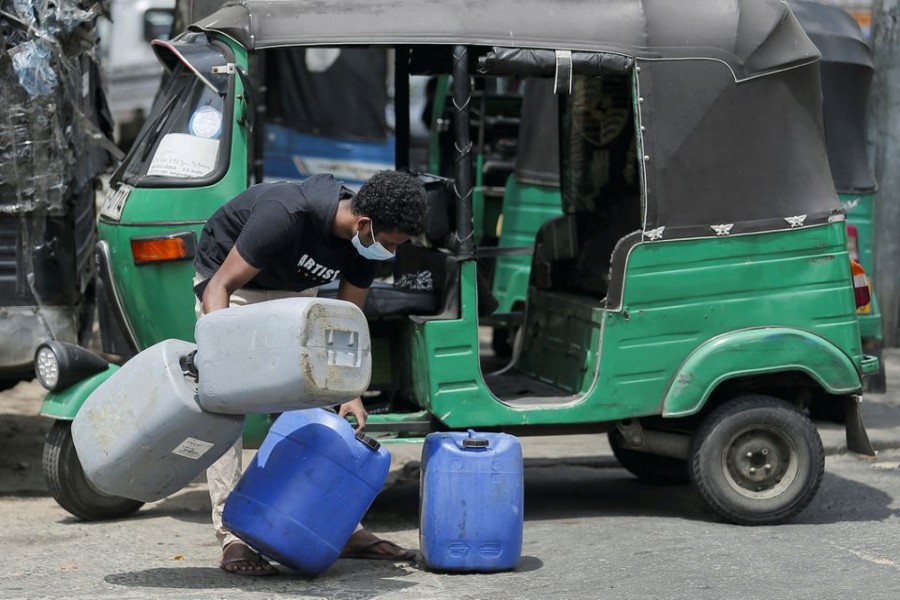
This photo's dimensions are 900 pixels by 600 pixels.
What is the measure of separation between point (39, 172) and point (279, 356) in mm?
2368

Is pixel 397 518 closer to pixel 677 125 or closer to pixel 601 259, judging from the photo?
pixel 601 259

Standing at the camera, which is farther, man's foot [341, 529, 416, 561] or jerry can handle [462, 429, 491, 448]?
man's foot [341, 529, 416, 561]

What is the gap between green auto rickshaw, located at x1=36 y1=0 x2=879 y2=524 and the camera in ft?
18.9

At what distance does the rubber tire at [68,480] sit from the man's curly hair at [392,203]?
186cm

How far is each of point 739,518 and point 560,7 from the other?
7.92 feet

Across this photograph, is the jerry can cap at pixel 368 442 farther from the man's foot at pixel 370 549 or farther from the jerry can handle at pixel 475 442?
the man's foot at pixel 370 549

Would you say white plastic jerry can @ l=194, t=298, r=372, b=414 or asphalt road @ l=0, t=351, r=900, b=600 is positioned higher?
white plastic jerry can @ l=194, t=298, r=372, b=414

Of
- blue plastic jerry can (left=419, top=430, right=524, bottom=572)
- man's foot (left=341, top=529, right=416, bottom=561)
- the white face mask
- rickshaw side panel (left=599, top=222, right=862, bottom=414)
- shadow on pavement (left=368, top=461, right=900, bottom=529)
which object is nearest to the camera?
the white face mask

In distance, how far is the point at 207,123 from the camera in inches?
229

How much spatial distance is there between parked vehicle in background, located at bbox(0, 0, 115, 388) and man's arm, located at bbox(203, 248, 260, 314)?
67.5 inches

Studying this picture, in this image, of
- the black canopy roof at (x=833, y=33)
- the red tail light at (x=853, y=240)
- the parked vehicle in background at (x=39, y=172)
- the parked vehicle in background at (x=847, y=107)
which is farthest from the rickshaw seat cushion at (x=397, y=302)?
the black canopy roof at (x=833, y=33)

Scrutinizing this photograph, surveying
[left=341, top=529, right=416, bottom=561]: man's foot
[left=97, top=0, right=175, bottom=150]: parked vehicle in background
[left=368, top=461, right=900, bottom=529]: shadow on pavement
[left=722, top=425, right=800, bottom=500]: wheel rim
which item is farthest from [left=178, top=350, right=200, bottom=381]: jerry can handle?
[left=97, top=0, right=175, bottom=150]: parked vehicle in background

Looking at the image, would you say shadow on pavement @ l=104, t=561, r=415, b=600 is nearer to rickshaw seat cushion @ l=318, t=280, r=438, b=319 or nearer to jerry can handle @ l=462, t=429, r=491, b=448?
jerry can handle @ l=462, t=429, r=491, b=448

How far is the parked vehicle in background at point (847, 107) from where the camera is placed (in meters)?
8.53
